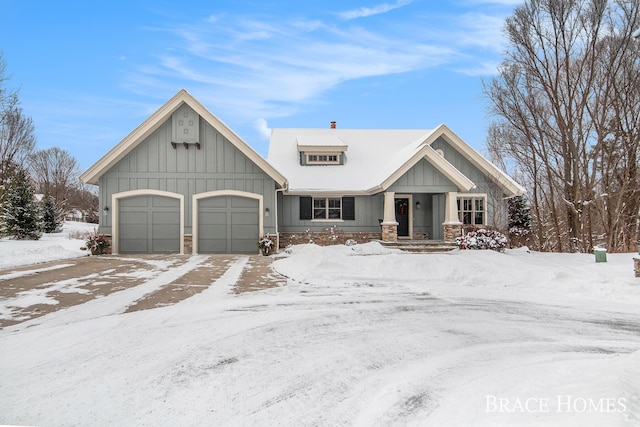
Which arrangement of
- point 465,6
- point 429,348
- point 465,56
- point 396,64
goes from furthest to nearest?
1. point 465,56
2. point 396,64
3. point 465,6
4. point 429,348

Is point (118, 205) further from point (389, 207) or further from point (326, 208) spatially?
point (389, 207)

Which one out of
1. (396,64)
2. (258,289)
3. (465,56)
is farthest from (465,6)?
(258,289)

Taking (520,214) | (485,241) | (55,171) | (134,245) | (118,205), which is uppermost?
(55,171)

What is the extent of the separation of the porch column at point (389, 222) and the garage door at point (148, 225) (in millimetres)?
8672

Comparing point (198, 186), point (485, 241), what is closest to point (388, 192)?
point (485, 241)

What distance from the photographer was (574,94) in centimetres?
1503

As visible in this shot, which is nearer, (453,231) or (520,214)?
(453,231)

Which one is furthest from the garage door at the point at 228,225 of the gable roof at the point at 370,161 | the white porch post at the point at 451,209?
the white porch post at the point at 451,209

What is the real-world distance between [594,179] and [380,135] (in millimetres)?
10882

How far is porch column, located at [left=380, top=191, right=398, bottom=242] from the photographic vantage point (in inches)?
632

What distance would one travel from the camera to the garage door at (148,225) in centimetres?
1502

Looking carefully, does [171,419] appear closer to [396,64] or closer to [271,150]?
[396,64]

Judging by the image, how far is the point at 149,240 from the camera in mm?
15055

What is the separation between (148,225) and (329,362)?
13.3m
